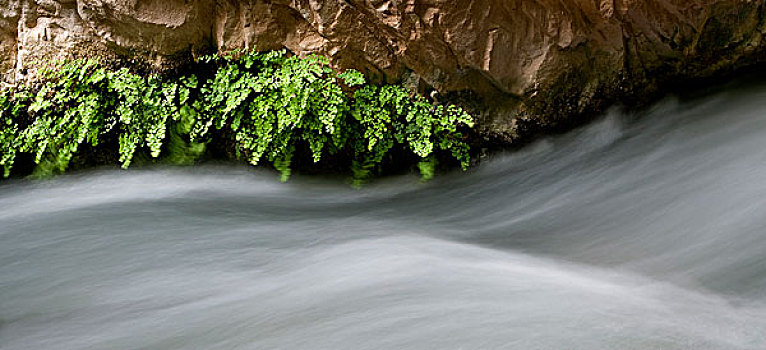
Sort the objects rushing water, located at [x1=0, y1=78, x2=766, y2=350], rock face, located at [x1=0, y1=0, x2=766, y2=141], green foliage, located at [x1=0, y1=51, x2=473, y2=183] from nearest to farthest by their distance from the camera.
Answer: rushing water, located at [x1=0, y1=78, x2=766, y2=350] < rock face, located at [x1=0, y1=0, x2=766, y2=141] < green foliage, located at [x1=0, y1=51, x2=473, y2=183]

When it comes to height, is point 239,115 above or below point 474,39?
below

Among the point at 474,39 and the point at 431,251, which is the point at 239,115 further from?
the point at 431,251

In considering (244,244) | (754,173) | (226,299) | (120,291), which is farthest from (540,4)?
(120,291)

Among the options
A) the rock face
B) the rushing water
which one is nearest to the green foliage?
the rock face

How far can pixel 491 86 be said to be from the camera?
536cm

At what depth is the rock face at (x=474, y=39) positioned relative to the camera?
16.5 feet

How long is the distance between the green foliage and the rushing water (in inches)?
12.1

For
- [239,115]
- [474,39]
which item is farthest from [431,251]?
[239,115]

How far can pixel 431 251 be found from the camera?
3803mm

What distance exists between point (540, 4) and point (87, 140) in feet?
13.1

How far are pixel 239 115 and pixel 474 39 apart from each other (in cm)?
205

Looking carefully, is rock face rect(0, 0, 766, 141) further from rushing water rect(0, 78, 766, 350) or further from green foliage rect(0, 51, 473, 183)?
rushing water rect(0, 78, 766, 350)

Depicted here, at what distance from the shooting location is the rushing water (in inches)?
111

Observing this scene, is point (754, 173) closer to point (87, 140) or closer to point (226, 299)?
point (226, 299)
